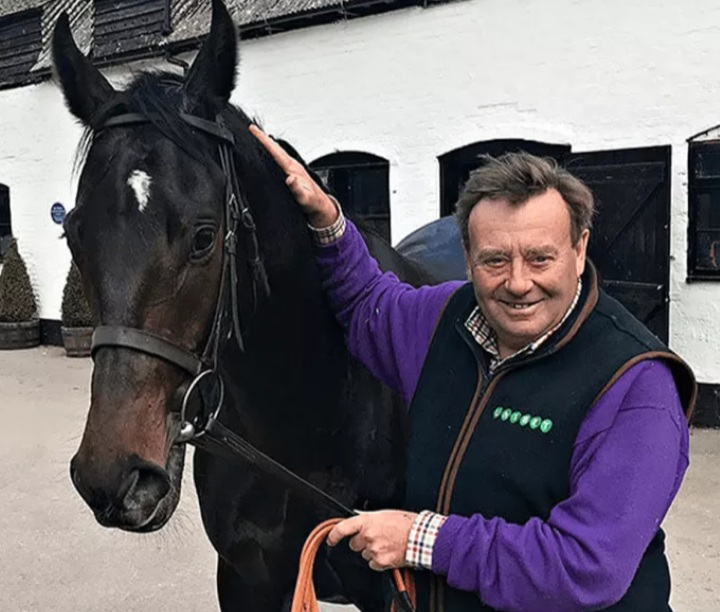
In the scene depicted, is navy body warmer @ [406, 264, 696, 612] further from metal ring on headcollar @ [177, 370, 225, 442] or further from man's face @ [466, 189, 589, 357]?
metal ring on headcollar @ [177, 370, 225, 442]

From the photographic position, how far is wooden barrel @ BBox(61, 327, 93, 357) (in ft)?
31.2

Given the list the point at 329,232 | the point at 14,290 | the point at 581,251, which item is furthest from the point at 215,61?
the point at 14,290

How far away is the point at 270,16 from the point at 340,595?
6767 millimetres

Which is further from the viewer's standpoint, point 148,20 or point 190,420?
point 148,20

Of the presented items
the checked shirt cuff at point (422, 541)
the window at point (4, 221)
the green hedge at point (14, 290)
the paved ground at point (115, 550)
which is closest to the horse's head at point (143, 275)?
the checked shirt cuff at point (422, 541)

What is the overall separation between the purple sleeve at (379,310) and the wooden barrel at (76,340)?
8.21 meters

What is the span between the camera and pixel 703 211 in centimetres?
580

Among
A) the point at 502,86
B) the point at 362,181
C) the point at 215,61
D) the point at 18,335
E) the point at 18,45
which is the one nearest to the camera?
the point at 215,61

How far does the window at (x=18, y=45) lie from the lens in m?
10.6

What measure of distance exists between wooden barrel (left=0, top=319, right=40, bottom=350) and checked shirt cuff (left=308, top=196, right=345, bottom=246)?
9.53 meters

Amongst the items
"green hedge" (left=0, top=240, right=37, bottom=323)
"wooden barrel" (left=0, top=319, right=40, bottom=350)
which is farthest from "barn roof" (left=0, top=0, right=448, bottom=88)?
"wooden barrel" (left=0, top=319, right=40, bottom=350)

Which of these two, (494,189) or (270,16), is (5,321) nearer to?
(270,16)

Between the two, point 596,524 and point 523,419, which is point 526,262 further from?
point 596,524

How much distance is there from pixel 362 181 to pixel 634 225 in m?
2.91
